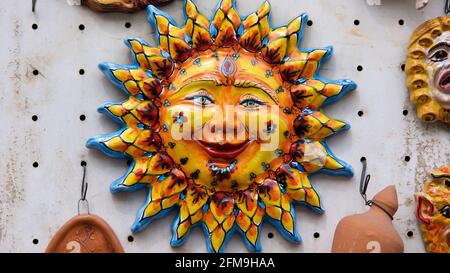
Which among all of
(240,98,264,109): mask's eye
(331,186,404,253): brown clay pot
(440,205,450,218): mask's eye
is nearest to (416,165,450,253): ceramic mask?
(440,205,450,218): mask's eye

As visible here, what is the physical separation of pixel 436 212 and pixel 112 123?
94cm

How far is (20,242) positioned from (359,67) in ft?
3.53

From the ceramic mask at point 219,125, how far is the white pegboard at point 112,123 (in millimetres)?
58

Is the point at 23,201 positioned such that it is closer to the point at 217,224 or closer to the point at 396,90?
the point at 217,224

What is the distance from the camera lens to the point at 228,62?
2.13 metres

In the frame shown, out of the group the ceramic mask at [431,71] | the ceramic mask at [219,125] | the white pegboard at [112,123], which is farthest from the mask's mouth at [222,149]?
the ceramic mask at [431,71]

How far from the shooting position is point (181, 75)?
7.04 ft

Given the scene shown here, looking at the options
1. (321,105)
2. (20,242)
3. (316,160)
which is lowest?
(20,242)

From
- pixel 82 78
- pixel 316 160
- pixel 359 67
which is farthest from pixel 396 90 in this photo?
pixel 82 78

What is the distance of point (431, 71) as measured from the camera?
87.0 inches

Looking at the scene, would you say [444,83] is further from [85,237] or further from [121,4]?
[85,237]

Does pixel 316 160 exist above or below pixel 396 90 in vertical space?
below

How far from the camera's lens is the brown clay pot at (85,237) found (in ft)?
6.93

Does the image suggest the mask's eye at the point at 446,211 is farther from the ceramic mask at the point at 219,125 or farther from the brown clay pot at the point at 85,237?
the brown clay pot at the point at 85,237
